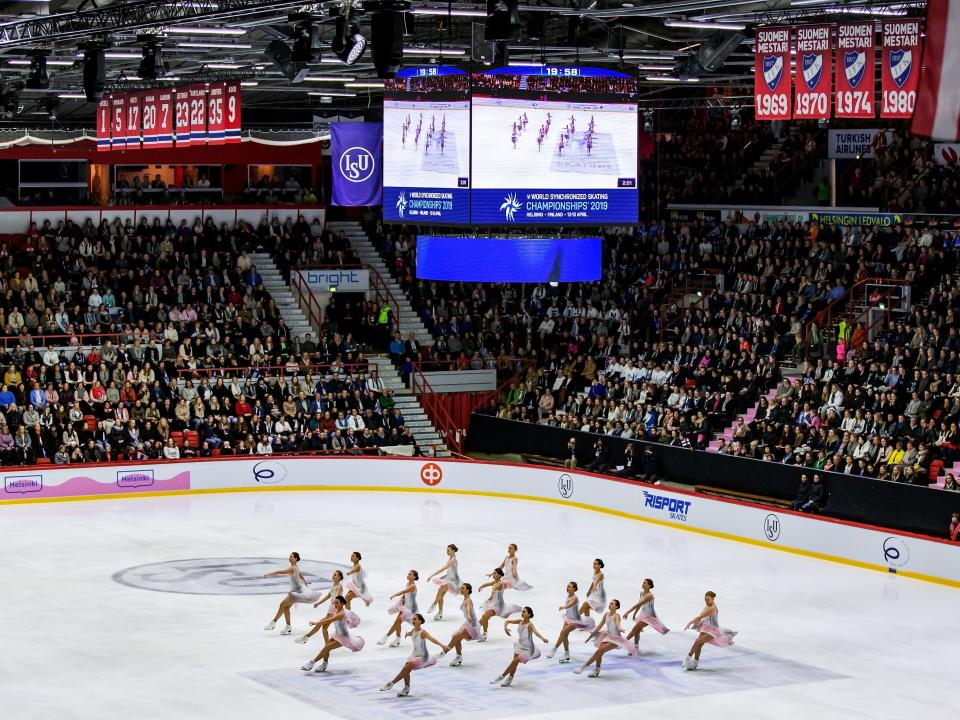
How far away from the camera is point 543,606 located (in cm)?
A: 2633

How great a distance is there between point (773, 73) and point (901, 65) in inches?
101

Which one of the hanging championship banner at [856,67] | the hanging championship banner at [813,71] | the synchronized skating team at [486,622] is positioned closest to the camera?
the synchronized skating team at [486,622]

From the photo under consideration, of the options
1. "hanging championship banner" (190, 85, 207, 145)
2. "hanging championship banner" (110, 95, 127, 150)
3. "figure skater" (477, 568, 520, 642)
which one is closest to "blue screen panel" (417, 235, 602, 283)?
"hanging championship banner" (190, 85, 207, 145)

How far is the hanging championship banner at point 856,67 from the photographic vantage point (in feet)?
90.0

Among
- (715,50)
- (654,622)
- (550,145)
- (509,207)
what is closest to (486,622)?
(654,622)

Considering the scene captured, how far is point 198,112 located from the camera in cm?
3450

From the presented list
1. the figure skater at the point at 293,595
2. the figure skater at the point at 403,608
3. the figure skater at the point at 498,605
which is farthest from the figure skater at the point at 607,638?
the figure skater at the point at 293,595

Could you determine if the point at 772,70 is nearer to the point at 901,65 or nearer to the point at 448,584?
the point at 901,65

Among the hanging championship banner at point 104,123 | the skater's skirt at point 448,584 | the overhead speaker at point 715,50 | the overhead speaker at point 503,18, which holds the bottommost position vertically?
the skater's skirt at point 448,584

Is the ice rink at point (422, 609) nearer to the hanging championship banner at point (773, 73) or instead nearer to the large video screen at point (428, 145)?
the large video screen at point (428, 145)

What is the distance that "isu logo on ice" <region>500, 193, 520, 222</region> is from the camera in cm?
3144

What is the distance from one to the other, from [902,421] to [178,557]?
1588cm

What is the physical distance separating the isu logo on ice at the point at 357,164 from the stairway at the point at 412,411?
11.1 metres

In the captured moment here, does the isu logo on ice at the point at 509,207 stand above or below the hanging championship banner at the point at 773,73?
below
